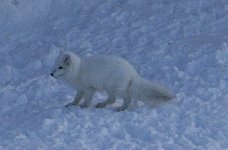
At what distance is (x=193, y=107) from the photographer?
6.73m

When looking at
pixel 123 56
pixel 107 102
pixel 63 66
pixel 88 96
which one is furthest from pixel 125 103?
pixel 123 56

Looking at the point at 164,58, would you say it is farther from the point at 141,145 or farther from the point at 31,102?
the point at 141,145

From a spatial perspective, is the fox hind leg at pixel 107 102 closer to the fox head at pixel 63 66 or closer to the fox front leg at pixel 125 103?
the fox front leg at pixel 125 103

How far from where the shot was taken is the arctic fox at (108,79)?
22.3ft

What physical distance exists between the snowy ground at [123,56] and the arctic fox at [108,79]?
0.56 feet

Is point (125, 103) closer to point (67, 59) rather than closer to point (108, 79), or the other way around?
point (108, 79)

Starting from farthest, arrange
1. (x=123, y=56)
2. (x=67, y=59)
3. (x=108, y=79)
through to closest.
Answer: (x=123, y=56)
(x=67, y=59)
(x=108, y=79)

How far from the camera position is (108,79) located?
6.86m

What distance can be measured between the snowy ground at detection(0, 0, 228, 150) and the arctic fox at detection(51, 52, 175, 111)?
0.56 ft

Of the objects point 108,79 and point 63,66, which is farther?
point 63,66

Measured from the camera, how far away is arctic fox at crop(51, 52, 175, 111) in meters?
6.80

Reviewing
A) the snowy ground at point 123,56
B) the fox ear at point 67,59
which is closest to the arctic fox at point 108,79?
the fox ear at point 67,59

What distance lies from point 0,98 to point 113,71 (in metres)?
1.99

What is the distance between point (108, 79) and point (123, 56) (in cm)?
235
